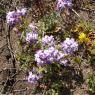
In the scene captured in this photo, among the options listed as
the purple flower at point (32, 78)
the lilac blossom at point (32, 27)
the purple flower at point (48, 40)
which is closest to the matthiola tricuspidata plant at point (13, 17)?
the lilac blossom at point (32, 27)

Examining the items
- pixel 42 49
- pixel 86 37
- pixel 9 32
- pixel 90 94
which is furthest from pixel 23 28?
pixel 90 94

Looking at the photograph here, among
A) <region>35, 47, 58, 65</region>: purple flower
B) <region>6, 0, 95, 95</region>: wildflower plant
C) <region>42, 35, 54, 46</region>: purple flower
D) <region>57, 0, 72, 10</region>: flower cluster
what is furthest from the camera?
A: <region>57, 0, 72, 10</region>: flower cluster

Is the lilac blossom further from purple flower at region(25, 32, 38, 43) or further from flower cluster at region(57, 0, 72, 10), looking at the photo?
flower cluster at region(57, 0, 72, 10)

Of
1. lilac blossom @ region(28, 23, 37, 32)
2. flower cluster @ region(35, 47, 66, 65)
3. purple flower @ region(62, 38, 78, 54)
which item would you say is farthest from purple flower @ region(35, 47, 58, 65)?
lilac blossom @ region(28, 23, 37, 32)

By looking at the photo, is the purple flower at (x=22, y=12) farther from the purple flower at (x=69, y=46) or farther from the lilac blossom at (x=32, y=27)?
the purple flower at (x=69, y=46)

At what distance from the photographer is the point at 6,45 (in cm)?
484

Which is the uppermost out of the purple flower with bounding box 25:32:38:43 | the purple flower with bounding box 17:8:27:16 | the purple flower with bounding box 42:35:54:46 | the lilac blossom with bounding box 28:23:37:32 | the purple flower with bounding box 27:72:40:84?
the purple flower with bounding box 17:8:27:16

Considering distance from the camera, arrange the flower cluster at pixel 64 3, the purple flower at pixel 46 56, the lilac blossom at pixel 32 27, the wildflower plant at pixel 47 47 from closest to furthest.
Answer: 1. the purple flower at pixel 46 56
2. the wildflower plant at pixel 47 47
3. the flower cluster at pixel 64 3
4. the lilac blossom at pixel 32 27

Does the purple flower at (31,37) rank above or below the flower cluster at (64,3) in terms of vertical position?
below

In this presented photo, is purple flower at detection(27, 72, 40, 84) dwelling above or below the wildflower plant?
below

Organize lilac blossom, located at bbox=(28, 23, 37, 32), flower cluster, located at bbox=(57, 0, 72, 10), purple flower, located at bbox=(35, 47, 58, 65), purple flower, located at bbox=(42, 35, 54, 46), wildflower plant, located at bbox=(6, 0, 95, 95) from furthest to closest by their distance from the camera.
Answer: lilac blossom, located at bbox=(28, 23, 37, 32)
flower cluster, located at bbox=(57, 0, 72, 10)
purple flower, located at bbox=(42, 35, 54, 46)
wildflower plant, located at bbox=(6, 0, 95, 95)
purple flower, located at bbox=(35, 47, 58, 65)

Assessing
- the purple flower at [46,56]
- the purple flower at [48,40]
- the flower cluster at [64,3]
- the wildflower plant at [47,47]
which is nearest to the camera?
the purple flower at [46,56]

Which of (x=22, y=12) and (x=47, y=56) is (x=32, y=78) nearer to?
(x=47, y=56)

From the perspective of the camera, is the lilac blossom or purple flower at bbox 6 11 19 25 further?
the lilac blossom
